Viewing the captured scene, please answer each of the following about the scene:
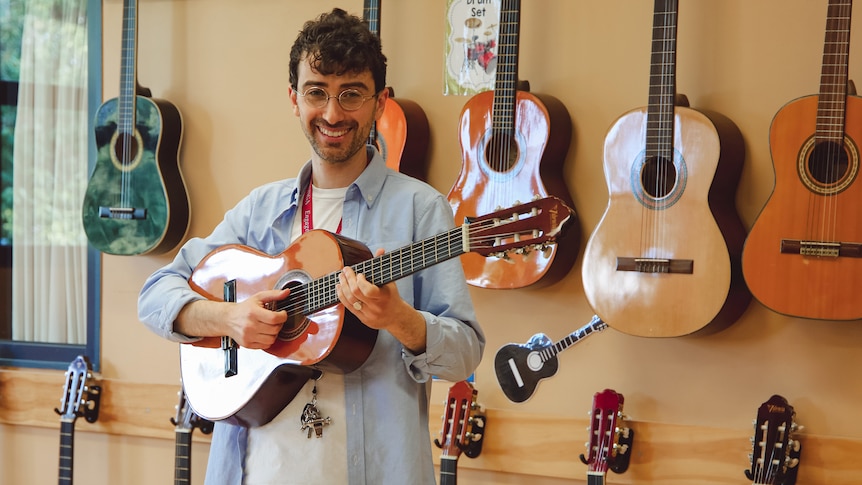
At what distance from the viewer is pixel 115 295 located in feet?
12.4

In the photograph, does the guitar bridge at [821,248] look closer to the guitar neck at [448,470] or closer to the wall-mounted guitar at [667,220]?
the wall-mounted guitar at [667,220]

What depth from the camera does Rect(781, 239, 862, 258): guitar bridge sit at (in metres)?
2.57

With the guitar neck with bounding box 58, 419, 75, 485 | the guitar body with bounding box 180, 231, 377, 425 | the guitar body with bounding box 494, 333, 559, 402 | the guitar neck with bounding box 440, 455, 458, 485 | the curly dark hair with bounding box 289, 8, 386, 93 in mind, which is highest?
the curly dark hair with bounding box 289, 8, 386, 93

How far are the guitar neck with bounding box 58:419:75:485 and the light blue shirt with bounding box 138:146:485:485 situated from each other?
1.87 meters

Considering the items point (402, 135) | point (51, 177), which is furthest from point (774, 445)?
point (51, 177)

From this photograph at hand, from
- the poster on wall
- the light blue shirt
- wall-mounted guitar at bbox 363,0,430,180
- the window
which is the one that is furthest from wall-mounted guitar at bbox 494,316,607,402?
the window

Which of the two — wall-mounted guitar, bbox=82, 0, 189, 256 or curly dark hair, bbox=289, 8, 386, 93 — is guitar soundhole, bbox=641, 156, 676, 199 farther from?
wall-mounted guitar, bbox=82, 0, 189, 256

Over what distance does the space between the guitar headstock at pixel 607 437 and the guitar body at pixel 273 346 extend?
1.32 m

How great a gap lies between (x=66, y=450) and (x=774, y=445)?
2.50m

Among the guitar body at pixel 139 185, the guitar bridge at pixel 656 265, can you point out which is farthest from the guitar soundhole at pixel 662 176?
the guitar body at pixel 139 185

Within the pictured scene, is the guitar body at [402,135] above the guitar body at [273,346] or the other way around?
above

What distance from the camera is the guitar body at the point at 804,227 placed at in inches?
102

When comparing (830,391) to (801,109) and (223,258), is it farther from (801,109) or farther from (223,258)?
(223,258)

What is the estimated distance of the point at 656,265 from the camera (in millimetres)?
2760
